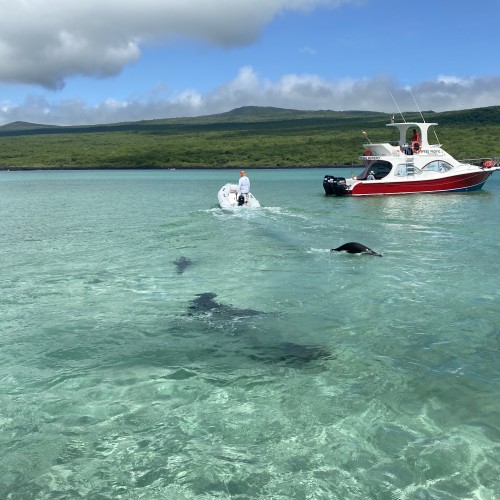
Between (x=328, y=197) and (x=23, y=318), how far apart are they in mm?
30217

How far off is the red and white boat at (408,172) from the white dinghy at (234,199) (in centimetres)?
842

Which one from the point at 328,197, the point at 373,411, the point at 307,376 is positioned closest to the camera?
the point at 373,411

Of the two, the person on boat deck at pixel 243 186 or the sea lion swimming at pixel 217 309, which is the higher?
the person on boat deck at pixel 243 186

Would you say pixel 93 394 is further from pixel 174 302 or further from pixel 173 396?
pixel 174 302

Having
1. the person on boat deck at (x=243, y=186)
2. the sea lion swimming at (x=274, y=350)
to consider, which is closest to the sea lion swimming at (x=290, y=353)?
the sea lion swimming at (x=274, y=350)

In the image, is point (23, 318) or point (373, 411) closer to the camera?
point (373, 411)

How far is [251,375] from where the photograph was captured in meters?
7.94

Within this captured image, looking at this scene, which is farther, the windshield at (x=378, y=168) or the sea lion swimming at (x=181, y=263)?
the windshield at (x=378, y=168)

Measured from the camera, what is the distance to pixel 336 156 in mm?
93812

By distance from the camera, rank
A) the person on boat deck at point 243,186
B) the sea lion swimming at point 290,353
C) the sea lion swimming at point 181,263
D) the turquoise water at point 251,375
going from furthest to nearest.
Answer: the person on boat deck at point 243,186 → the sea lion swimming at point 181,263 → the sea lion swimming at point 290,353 → the turquoise water at point 251,375

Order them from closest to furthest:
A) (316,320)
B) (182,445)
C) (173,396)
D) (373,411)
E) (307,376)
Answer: (182,445)
(373,411)
(173,396)
(307,376)
(316,320)

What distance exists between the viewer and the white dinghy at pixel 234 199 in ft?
99.2

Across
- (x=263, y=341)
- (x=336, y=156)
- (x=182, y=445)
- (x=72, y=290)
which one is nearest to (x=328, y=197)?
(x=72, y=290)

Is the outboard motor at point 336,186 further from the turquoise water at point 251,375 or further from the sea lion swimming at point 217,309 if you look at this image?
the sea lion swimming at point 217,309
